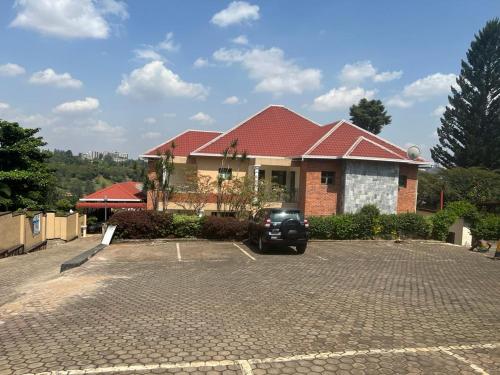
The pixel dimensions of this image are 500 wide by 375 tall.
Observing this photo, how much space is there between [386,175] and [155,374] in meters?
21.2

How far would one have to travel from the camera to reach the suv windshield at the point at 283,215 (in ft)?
46.5

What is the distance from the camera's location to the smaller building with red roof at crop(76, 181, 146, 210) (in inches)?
1278

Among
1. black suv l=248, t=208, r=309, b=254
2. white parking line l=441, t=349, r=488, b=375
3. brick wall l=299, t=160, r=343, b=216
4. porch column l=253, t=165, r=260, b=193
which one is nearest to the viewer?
white parking line l=441, t=349, r=488, b=375

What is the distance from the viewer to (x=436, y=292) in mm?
8914

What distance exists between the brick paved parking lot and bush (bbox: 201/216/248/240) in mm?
5457

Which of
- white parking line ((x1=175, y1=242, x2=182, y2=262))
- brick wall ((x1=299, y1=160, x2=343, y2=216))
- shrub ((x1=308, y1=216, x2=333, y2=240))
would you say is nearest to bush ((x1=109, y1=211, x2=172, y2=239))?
white parking line ((x1=175, y1=242, x2=182, y2=262))

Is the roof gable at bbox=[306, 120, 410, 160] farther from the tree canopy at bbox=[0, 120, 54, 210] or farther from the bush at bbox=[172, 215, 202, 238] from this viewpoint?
the tree canopy at bbox=[0, 120, 54, 210]

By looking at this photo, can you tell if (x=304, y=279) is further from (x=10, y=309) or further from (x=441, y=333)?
(x=10, y=309)

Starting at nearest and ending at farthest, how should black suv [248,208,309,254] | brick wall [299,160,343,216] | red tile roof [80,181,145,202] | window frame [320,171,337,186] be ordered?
black suv [248,208,309,254] < brick wall [299,160,343,216] < window frame [320,171,337,186] < red tile roof [80,181,145,202]

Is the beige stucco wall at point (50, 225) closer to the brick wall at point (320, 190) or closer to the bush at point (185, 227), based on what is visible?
the bush at point (185, 227)

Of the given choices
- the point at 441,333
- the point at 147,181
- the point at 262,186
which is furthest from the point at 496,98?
the point at 441,333

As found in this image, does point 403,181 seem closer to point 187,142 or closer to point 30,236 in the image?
point 187,142

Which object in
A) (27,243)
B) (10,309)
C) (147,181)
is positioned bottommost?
(27,243)

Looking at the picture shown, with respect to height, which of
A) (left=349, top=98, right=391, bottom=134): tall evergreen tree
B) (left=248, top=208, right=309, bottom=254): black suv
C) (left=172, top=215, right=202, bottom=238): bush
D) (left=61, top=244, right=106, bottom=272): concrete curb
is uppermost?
(left=349, top=98, right=391, bottom=134): tall evergreen tree
